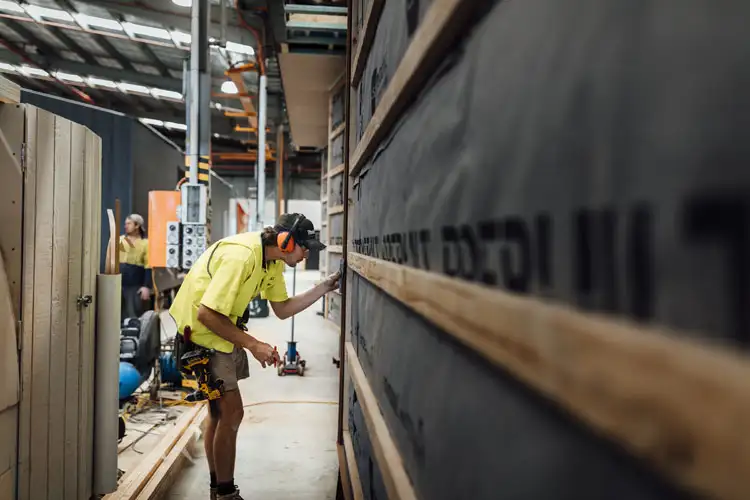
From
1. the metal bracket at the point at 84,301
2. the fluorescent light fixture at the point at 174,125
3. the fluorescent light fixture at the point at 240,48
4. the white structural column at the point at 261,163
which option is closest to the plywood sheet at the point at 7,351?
the metal bracket at the point at 84,301

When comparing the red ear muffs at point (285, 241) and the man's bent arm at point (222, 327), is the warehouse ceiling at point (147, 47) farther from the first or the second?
the man's bent arm at point (222, 327)

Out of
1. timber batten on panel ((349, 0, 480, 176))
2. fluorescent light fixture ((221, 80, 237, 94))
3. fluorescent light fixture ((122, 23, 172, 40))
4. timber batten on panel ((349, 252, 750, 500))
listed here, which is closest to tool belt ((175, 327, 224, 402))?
timber batten on panel ((349, 0, 480, 176))

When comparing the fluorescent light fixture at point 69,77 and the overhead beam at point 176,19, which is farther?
the fluorescent light fixture at point 69,77

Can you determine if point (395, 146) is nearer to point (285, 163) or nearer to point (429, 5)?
point (429, 5)

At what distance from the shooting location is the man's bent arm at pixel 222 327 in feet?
9.09

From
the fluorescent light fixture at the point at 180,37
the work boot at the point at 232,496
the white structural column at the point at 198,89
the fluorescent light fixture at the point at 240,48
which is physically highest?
the fluorescent light fixture at the point at 180,37

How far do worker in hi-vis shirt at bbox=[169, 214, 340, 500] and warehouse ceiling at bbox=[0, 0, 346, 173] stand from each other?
83.4 inches

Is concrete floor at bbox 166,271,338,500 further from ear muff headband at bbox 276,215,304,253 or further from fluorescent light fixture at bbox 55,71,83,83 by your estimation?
fluorescent light fixture at bbox 55,71,83,83

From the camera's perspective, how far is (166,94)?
13.5m

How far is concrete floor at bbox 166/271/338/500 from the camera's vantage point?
11.0 feet

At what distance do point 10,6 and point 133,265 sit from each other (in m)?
5.53

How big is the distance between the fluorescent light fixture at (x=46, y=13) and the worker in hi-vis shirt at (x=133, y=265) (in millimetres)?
4746

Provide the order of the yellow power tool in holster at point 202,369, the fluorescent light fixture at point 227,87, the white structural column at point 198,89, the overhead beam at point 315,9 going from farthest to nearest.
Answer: the fluorescent light fixture at point 227,87, the white structural column at point 198,89, the overhead beam at point 315,9, the yellow power tool in holster at point 202,369

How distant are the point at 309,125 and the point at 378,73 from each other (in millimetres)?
7524
